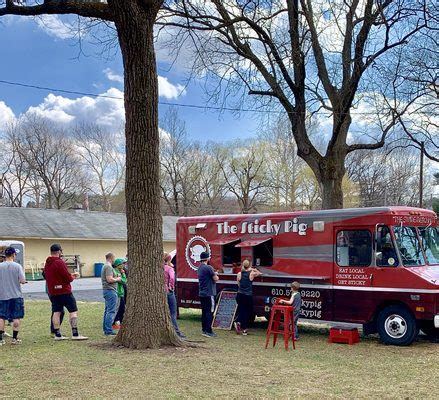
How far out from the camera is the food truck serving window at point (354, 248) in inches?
468

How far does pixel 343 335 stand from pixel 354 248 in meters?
1.81

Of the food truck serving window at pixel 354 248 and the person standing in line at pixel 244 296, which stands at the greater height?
the food truck serving window at pixel 354 248

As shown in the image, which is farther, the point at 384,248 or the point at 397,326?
the point at 384,248

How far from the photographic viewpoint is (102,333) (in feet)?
39.7

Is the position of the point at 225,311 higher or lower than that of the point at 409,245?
lower

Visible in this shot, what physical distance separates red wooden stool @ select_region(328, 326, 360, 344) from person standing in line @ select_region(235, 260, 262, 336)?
2025mm

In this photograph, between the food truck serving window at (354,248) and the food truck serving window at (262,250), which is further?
the food truck serving window at (262,250)

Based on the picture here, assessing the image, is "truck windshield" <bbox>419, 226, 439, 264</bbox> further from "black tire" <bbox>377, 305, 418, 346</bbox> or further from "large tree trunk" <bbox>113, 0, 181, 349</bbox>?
"large tree trunk" <bbox>113, 0, 181, 349</bbox>

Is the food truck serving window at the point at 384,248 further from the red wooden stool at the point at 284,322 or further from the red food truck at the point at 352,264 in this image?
the red wooden stool at the point at 284,322

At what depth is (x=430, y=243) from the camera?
12234mm

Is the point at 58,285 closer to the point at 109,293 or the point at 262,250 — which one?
the point at 109,293

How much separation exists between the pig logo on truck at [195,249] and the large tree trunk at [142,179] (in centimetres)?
443

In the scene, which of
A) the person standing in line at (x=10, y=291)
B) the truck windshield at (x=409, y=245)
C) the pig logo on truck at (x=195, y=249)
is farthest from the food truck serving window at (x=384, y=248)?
Result: the person standing in line at (x=10, y=291)

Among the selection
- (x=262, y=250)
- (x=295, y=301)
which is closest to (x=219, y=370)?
(x=295, y=301)
